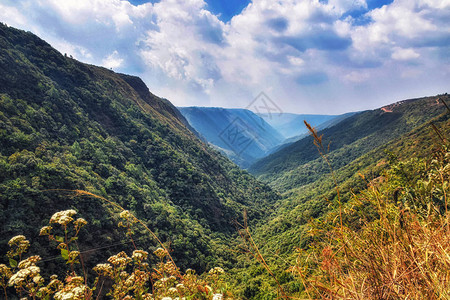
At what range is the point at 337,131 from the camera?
6171 inches

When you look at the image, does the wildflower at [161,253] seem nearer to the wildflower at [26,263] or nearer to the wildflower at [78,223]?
the wildflower at [78,223]

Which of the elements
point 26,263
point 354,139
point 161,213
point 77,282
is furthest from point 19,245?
point 354,139

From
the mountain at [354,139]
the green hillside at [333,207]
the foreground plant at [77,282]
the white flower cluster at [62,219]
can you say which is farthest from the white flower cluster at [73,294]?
the mountain at [354,139]

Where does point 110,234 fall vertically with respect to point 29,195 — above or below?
below

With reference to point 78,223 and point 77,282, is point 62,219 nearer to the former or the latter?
point 78,223

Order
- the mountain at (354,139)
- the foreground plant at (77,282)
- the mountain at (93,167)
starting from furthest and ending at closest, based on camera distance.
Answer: the mountain at (354,139) < the mountain at (93,167) < the foreground plant at (77,282)

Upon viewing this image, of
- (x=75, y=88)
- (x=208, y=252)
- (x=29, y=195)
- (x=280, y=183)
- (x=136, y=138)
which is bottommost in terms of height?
(x=280, y=183)

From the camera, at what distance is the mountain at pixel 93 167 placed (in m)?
25.7

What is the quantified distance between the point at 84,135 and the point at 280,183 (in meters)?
114

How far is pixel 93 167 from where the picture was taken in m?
41.8

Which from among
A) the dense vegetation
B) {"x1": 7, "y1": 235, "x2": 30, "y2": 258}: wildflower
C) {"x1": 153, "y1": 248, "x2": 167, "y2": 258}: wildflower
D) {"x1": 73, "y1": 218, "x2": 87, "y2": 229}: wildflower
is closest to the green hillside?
the dense vegetation

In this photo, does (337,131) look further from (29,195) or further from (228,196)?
(29,195)

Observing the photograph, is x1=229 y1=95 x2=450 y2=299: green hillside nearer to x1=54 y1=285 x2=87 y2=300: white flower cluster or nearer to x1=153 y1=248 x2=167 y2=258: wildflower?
x1=153 y1=248 x2=167 y2=258: wildflower

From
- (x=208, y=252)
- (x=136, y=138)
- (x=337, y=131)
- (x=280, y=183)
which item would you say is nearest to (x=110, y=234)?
(x=208, y=252)
